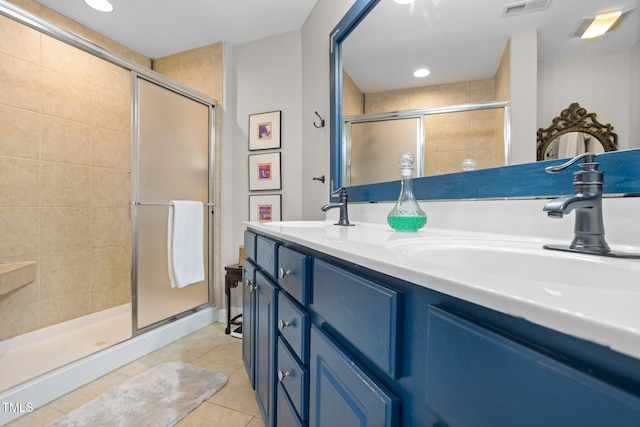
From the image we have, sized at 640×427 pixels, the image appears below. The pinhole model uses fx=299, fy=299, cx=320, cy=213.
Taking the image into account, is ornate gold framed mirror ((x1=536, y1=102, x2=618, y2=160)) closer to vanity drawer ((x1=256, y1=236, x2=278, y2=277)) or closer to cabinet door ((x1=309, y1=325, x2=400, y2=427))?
cabinet door ((x1=309, y1=325, x2=400, y2=427))

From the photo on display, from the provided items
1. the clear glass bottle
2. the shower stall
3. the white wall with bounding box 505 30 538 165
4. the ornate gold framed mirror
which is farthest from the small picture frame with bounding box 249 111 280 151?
the ornate gold framed mirror

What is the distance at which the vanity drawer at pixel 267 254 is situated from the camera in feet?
3.42

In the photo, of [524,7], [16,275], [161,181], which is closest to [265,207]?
[161,181]

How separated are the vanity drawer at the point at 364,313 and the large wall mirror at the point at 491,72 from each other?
0.58 meters

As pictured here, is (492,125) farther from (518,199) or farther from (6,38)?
(6,38)

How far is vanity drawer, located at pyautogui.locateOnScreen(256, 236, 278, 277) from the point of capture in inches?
41.0

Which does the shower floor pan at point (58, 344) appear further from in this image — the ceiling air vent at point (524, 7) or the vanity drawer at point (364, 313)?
the ceiling air vent at point (524, 7)

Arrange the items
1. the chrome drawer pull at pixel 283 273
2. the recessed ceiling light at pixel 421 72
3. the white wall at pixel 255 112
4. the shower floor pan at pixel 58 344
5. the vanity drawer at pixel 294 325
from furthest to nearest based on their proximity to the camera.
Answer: the white wall at pixel 255 112
the shower floor pan at pixel 58 344
the recessed ceiling light at pixel 421 72
the chrome drawer pull at pixel 283 273
the vanity drawer at pixel 294 325

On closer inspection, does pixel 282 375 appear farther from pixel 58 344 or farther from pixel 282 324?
pixel 58 344

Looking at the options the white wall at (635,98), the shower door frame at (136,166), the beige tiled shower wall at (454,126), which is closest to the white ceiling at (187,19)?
the shower door frame at (136,166)

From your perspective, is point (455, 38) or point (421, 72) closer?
point (455, 38)

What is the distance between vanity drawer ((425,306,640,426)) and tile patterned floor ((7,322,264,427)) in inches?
54.9

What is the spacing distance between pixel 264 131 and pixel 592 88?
7.43 ft

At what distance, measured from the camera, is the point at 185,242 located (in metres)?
2.28
